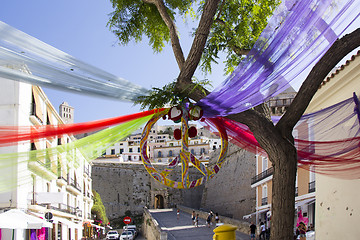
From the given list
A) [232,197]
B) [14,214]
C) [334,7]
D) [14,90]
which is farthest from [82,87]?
[232,197]

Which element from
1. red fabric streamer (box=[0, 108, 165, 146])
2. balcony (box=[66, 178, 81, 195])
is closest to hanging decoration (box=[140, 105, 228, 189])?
red fabric streamer (box=[0, 108, 165, 146])

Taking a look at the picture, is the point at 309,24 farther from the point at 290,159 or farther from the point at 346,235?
the point at 346,235

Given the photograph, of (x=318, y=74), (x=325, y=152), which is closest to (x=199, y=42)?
(x=318, y=74)

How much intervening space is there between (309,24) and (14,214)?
10824mm

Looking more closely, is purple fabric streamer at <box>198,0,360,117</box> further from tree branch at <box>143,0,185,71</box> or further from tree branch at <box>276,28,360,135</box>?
tree branch at <box>143,0,185,71</box>

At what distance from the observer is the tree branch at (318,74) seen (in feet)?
15.3

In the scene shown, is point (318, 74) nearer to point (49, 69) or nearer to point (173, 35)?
point (173, 35)

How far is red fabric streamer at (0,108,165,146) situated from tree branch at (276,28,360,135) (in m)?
1.54

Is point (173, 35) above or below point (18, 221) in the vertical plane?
above

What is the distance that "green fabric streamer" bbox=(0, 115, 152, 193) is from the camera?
5758 mm

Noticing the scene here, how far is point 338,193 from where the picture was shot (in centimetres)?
730

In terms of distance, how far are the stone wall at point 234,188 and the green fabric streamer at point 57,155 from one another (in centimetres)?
2441

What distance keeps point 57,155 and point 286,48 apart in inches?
139

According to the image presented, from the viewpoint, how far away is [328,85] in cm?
733
